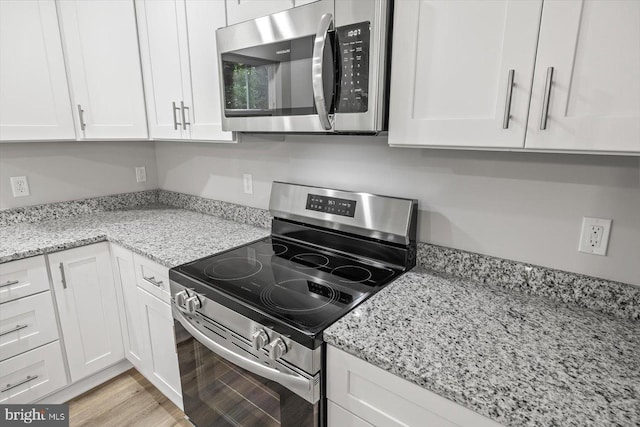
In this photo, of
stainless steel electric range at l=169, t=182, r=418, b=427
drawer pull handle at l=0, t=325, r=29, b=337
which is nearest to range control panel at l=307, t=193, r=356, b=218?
stainless steel electric range at l=169, t=182, r=418, b=427

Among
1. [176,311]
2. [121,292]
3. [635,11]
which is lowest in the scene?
[121,292]

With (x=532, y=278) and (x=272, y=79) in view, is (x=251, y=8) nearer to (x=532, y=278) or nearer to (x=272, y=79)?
(x=272, y=79)

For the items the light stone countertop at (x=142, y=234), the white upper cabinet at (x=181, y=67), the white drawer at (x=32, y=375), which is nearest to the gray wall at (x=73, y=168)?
the light stone countertop at (x=142, y=234)

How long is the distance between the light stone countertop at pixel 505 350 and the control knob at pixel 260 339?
0.20 metres

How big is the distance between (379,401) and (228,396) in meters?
0.63

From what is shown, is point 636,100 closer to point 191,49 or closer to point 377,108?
point 377,108

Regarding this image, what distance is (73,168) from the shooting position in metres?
2.17

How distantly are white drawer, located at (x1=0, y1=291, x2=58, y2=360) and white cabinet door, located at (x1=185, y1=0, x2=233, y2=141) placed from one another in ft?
3.53

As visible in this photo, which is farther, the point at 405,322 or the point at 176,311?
the point at 176,311

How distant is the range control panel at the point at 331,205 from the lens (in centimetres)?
147

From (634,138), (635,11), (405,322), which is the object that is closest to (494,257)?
(405,322)

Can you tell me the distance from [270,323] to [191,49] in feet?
4.31

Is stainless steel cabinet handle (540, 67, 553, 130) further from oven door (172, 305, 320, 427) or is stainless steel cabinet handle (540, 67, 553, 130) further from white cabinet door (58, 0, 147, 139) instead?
white cabinet door (58, 0, 147, 139)

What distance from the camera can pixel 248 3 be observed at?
4.45 ft
